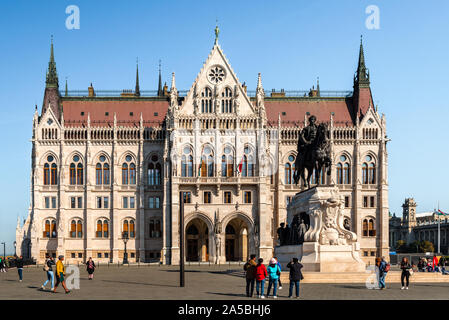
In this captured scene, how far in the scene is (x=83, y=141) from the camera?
89.4 metres

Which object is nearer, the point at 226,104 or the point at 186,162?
the point at 186,162

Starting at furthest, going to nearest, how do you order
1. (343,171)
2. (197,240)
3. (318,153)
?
(343,171) < (197,240) < (318,153)

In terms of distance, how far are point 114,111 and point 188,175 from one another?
15.2 metres

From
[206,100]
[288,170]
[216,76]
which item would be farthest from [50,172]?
[288,170]

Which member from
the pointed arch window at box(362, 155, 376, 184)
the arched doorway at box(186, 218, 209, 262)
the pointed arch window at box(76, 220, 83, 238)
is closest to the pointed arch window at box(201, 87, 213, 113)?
the arched doorway at box(186, 218, 209, 262)

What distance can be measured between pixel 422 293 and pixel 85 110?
6751 cm

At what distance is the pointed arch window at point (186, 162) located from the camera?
86875mm

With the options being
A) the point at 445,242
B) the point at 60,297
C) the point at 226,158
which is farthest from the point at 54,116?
the point at 445,242

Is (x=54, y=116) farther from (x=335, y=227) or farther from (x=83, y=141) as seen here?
(x=335, y=227)

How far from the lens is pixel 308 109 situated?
95250 millimetres

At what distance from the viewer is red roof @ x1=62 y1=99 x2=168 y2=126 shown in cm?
9219

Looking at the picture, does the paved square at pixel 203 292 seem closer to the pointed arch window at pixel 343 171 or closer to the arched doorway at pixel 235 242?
the arched doorway at pixel 235 242

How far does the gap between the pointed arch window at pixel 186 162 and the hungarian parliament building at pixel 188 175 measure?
0.13m

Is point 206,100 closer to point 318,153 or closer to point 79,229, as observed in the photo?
point 79,229
